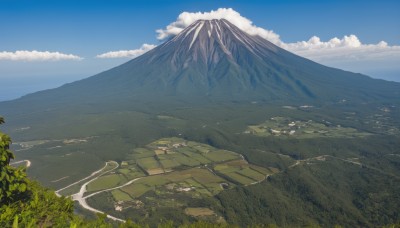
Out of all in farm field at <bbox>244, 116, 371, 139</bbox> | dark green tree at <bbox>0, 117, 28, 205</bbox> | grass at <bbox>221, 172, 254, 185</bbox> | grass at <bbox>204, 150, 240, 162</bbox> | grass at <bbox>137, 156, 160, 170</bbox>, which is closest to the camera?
dark green tree at <bbox>0, 117, 28, 205</bbox>

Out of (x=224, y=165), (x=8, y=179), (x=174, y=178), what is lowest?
(x=224, y=165)

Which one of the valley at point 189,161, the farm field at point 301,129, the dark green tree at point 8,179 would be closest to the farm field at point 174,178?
the valley at point 189,161

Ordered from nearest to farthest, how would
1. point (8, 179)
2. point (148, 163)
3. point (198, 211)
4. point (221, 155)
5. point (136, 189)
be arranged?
1. point (8, 179)
2. point (198, 211)
3. point (136, 189)
4. point (148, 163)
5. point (221, 155)

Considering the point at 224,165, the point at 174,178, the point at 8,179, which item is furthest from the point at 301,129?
the point at 8,179

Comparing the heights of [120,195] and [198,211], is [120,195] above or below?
above

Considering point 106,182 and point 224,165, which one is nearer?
point 106,182

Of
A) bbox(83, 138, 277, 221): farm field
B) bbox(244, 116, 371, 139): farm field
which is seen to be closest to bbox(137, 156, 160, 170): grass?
bbox(83, 138, 277, 221): farm field

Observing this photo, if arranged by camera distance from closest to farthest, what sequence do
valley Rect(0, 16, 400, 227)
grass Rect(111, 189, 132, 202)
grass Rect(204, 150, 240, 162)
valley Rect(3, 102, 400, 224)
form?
valley Rect(0, 16, 400, 227) → valley Rect(3, 102, 400, 224) → grass Rect(111, 189, 132, 202) → grass Rect(204, 150, 240, 162)

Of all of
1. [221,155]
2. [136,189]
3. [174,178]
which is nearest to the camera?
[136,189]

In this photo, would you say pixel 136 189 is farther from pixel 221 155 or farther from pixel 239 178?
→ pixel 221 155

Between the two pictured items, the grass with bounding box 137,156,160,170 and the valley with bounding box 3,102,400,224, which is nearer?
the valley with bounding box 3,102,400,224

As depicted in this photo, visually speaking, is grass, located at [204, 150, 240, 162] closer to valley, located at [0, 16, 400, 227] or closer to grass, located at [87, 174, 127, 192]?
valley, located at [0, 16, 400, 227]

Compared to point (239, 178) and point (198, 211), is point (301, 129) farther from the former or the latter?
point (198, 211)
